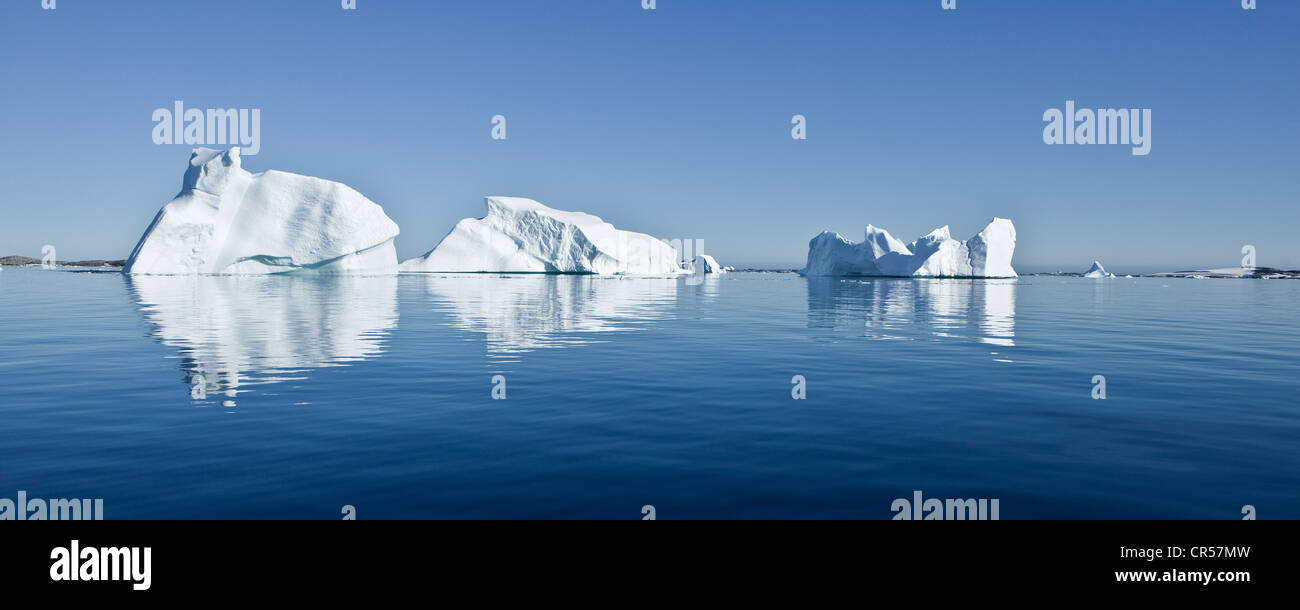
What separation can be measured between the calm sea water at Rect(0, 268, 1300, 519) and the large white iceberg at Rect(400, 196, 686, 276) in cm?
5597

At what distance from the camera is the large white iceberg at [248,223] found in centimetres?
5097

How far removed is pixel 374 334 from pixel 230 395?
7.14m

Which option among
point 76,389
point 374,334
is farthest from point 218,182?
point 76,389

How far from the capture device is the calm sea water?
15.5 ft

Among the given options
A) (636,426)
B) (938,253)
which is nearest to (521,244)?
(938,253)

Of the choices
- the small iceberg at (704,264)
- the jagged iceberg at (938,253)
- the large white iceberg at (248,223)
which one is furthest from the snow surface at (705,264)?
the large white iceberg at (248,223)

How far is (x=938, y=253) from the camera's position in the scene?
2835 inches

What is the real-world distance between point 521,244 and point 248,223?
84.2 feet

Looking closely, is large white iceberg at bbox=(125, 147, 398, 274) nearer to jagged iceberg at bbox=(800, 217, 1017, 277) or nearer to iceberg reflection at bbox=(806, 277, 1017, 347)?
iceberg reflection at bbox=(806, 277, 1017, 347)

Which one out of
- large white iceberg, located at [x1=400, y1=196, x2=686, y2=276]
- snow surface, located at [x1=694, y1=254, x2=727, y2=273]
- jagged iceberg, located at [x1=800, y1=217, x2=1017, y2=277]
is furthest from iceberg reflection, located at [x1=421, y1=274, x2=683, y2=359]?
snow surface, located at [x1=694, y1=254, x2=727, y2=273]

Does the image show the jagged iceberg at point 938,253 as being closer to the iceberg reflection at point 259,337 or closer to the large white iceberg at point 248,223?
the large white iceberg at point 248,223
